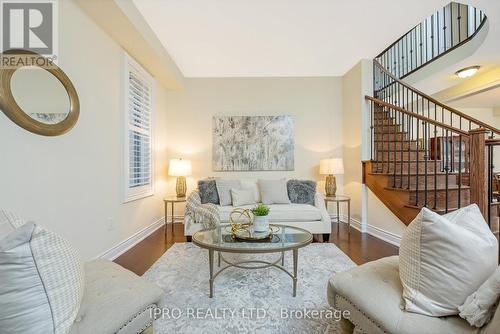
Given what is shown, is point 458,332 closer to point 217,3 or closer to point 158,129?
point 217,3

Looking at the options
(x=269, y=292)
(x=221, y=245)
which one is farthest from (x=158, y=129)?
(x=269, y=292)

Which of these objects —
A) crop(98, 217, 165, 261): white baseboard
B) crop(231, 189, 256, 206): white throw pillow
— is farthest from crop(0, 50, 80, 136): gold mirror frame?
crop(231, 189, 256, 206): white throw pillow

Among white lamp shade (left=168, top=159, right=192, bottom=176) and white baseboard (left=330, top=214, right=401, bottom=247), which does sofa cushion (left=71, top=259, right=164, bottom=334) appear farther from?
white baseboard (left=330, top=214, right=401, bottom=247)

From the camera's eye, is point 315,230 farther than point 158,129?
No

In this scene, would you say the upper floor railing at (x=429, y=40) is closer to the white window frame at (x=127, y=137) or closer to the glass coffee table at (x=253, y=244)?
the glass coffee table at (x=253, y=244)

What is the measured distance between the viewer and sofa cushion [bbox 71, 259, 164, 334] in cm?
98

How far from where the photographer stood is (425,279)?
1.01 m

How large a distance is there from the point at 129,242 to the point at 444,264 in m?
3.17

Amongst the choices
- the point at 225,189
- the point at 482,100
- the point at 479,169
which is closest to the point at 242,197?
the point at 225,189

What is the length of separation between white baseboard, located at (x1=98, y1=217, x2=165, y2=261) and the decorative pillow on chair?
88.9 inches

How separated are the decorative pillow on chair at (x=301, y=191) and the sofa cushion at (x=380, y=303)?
82.8 inches

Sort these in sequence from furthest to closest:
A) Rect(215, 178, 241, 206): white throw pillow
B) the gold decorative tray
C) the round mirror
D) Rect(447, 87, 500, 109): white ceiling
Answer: Rect(447, 87, 500, 109): white ceiling, Rect(215, 178, 241, 206): white throw pillow, the gold decorative tray, the round mirror

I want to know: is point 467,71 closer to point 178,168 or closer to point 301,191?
point 301,191

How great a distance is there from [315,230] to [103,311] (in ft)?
8.82
